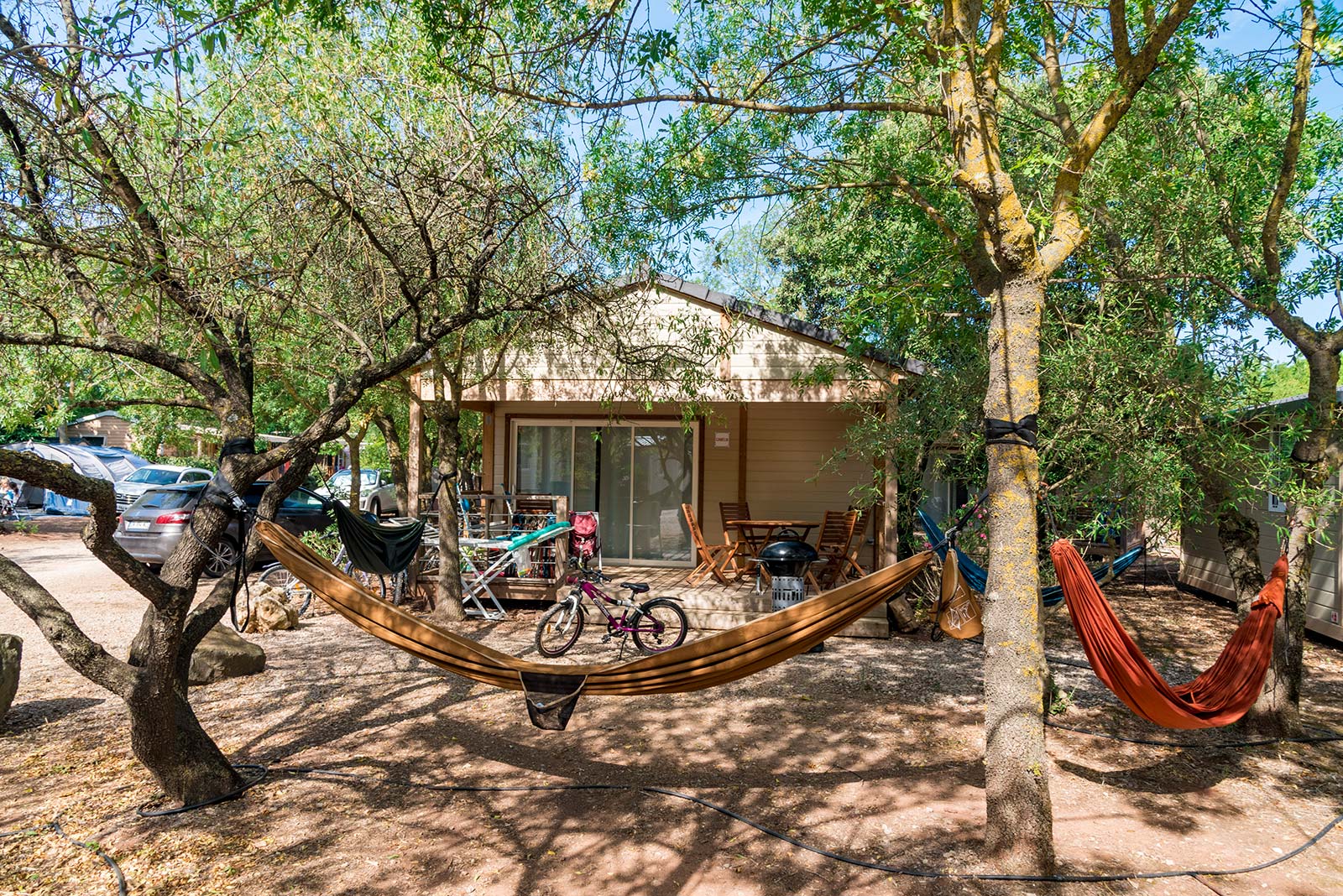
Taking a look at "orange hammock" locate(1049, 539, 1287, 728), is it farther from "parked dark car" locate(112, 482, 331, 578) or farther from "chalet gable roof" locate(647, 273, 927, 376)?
"parked dark car" locate(112, 482, 331, 578)

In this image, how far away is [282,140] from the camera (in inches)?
229

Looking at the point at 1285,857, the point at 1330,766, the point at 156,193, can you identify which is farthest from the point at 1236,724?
the point at 156,193

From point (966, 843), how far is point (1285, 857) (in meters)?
1.28

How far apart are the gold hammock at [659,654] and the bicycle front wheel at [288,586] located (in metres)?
4.80

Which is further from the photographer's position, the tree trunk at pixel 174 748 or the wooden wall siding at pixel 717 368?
the wooden wall siding at pixel 717 368

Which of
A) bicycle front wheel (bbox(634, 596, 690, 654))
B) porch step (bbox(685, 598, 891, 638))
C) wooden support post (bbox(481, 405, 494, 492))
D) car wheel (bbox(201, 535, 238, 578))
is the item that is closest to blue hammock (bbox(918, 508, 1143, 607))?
porch step (bbox(685, 598, 891, 638))

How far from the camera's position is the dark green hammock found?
5906mm

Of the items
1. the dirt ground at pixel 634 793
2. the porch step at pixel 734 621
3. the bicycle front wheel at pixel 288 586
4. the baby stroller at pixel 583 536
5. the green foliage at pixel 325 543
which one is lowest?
the dirt ground at pixel 634 793

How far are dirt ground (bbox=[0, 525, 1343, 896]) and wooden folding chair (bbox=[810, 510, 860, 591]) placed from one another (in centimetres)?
225

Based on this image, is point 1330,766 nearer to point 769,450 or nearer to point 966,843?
point 966,843

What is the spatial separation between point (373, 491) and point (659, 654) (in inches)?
631

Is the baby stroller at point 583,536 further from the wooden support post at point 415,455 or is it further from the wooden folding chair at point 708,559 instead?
the wooden support post at point 415,455

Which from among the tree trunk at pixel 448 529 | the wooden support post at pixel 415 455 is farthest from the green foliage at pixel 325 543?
the tree trunk at pixel 448 529

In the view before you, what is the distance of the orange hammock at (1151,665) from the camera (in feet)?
11.8
